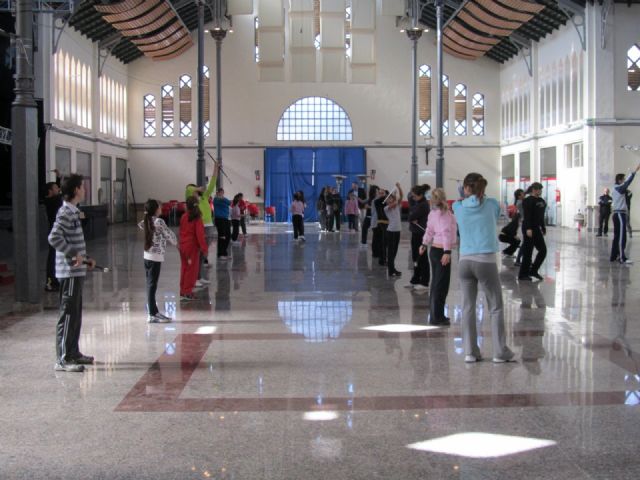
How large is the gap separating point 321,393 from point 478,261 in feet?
6.14

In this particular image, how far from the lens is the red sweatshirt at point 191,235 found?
1105 cm

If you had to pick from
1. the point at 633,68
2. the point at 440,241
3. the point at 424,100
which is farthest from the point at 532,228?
the point at 424,100

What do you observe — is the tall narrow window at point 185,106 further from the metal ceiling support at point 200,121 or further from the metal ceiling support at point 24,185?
Answer: the metal ceiling support at point 24,185

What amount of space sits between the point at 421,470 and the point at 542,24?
32.3 meters

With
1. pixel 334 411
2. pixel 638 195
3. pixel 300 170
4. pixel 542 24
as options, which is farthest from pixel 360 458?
pixel 300 170

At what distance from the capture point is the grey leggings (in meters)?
6.89

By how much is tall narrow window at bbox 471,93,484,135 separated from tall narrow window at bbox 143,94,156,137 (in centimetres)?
1688

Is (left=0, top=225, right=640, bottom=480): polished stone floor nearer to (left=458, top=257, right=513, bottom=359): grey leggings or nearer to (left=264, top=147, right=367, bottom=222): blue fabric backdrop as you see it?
(left=458, top=257, right=513, bottom=359): grey leggings

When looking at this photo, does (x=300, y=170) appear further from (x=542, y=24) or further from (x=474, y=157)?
(x=542, y=24)

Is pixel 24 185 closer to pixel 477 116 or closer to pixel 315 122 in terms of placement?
pixel 315 122

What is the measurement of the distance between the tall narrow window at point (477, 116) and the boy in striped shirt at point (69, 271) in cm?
3814

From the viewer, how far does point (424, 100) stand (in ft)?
140

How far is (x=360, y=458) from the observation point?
14.8 ft

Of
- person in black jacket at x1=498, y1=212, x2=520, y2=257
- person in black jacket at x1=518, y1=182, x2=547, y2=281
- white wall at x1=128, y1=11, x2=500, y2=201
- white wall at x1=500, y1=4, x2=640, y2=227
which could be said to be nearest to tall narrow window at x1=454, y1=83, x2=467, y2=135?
white wall at x1=128, y1=11, x2=500, y2=201
